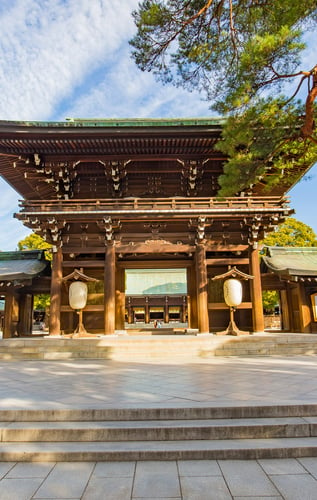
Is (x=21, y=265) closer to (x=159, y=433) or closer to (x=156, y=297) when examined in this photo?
(x=159, y=433)

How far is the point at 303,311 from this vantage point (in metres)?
13.7

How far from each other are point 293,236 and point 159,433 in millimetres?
27254

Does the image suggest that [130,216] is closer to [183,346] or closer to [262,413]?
[183,346]

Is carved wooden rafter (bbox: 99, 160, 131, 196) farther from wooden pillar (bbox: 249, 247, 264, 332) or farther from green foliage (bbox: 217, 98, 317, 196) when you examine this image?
wooden pillar (bbox: 249, 247, 264, 332)

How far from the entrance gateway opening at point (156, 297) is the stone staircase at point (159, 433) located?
19.1m

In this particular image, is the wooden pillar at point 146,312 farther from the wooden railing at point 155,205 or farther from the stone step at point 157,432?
the stone step at point 157,432

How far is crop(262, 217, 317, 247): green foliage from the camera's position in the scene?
2750cm

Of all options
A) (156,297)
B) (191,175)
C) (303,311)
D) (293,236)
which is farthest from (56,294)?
(293,236)

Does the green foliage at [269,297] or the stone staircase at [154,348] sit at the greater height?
the green foliage at [269,297]

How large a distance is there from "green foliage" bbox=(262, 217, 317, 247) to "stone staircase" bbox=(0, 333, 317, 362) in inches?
704

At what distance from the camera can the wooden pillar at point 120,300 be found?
1355 cm

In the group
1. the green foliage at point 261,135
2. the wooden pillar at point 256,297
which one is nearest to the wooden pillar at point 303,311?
the wooden pillar at point 256,297

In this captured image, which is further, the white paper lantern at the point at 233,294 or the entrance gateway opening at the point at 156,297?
the entrance gateway opening at the point at 156,297

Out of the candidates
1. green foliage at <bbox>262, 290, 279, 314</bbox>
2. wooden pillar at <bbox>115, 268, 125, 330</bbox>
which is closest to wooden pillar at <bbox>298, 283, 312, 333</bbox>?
wooden pillar at <bbox>115, 268, 125, 330</bbox>
